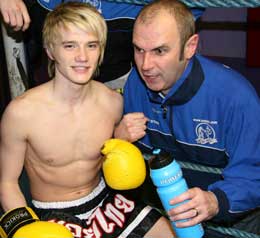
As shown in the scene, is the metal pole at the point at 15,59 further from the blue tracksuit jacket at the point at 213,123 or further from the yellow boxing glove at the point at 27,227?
the yellow boxing glove at the point at 27,227

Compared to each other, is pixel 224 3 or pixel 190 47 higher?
pixel 224 3

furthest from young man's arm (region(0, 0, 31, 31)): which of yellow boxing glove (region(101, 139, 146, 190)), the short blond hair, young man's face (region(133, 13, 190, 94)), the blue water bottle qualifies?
the blue water bottle

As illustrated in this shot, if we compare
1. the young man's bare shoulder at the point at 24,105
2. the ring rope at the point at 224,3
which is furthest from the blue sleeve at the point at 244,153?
the young man's bare shoulder at the point at 24,105

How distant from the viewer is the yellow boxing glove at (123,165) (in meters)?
1.15

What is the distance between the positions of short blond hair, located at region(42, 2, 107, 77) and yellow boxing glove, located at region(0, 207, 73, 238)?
0.46 meters

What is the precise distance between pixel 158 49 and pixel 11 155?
0.50m

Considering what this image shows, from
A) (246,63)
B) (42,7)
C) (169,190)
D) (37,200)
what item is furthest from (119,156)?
(246,63)

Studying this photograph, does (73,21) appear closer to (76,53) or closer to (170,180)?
(76,53)

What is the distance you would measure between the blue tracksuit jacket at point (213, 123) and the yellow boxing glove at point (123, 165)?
208mm

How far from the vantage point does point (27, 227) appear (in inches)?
38.5

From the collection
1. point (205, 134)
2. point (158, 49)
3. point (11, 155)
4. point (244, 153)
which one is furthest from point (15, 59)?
point (244, 153)

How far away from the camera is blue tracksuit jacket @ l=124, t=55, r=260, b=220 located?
49.5 inches

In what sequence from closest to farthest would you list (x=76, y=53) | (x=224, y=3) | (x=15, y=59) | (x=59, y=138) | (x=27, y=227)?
(x=27, y=227), (x=224, y=3), (x=76, y=53), (x=59, y=138), (x=15, y=59)

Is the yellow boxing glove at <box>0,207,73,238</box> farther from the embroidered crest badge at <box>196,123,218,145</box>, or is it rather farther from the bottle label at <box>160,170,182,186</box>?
the embroidered crest badge at <box>196,123,218,145</box>
